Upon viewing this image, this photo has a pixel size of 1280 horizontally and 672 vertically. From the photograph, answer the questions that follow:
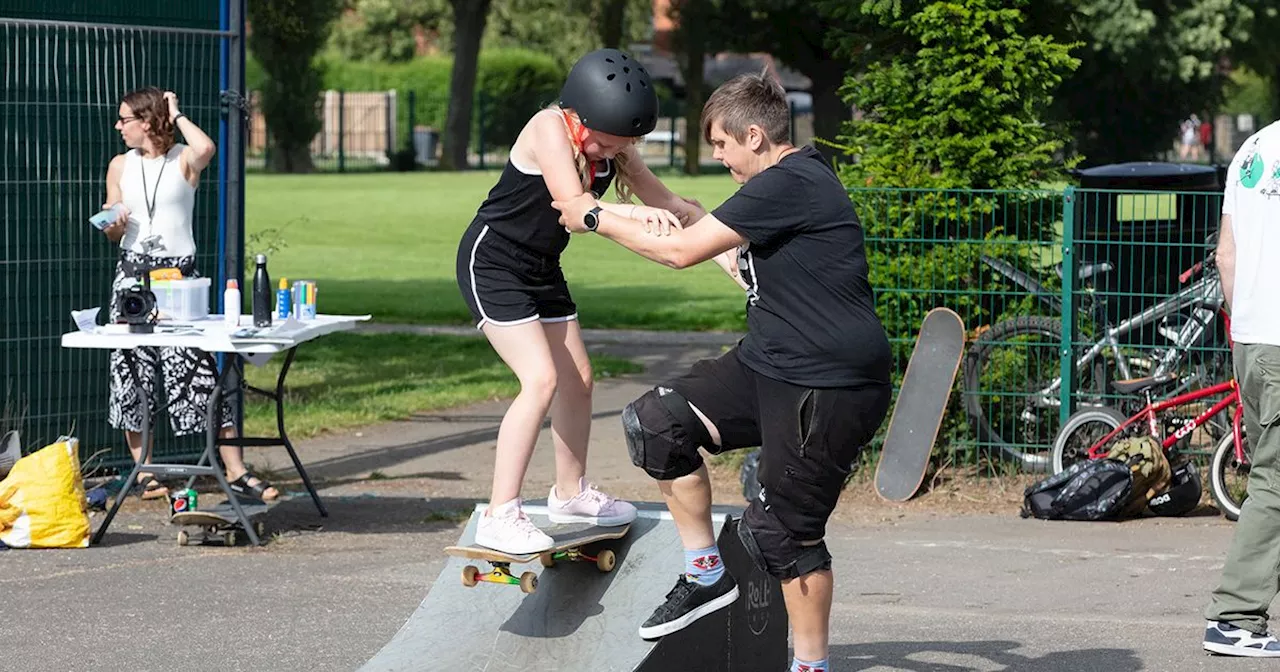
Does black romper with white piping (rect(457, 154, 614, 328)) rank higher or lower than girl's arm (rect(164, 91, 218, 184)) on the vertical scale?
lower

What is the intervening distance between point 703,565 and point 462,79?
155 ft

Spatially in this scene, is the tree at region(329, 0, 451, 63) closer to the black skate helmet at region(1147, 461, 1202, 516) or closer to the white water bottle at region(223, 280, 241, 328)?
the white water bottle at region(223, 280, 241, 328)

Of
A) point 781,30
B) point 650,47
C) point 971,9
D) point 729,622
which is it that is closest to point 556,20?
point 650,47

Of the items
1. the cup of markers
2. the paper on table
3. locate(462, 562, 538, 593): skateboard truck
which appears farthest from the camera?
the cup of markers

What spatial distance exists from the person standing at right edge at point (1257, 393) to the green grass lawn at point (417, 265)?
6.39 meters

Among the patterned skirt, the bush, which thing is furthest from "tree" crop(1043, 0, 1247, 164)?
the bush

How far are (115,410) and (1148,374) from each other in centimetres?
545

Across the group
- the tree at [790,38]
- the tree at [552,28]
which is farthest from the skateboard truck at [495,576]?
the tree at [552,28]

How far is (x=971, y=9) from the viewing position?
32.2 ft

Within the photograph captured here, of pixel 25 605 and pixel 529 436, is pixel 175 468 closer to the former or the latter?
pixel 25 605

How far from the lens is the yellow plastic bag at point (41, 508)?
8.08 meters

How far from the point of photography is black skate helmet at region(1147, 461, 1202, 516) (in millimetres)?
8852

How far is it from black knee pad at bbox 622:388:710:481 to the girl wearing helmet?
1.80ft

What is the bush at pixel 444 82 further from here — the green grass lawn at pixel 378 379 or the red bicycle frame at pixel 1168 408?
the red bicycle frame at pixel 1168 408
